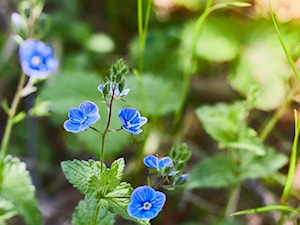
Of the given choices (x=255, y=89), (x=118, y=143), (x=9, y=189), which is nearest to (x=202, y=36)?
(x=118, y=143)

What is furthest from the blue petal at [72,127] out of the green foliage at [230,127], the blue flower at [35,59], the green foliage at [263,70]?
the green foliage at [263,70]

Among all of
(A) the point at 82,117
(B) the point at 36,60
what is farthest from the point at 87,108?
(B) the point at 36,60

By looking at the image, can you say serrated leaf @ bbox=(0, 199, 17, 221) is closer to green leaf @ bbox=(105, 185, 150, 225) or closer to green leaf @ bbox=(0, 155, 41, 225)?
green leaf @ bbox=(0, 155, 41, 225)

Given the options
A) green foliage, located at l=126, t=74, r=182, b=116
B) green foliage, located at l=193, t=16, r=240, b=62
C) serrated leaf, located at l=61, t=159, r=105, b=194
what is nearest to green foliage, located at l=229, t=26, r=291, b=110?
green foliage, located at l=193, t=16, r=240, b=62

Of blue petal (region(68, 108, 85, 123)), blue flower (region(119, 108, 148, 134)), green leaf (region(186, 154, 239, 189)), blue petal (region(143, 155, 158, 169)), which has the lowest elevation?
green leaf (region(186, 154, 239, 189))

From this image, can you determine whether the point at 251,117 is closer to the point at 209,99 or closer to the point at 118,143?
the point at 209,99

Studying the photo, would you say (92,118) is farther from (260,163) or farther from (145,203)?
(260,163)

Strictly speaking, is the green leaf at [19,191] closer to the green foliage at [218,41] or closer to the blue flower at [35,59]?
the blue flower at [35,59]
